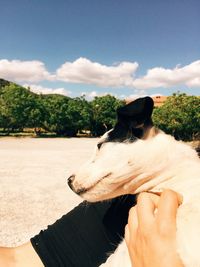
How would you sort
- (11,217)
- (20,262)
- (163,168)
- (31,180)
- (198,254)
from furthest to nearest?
(31,180) → (11,217) → (20,262) → (163,168) → (198,254)

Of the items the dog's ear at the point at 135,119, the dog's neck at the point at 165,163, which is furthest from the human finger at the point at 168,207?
the dog's ear at the point at 135,119

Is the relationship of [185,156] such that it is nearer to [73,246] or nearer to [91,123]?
[73,246]

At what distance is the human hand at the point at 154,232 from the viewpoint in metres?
1.72

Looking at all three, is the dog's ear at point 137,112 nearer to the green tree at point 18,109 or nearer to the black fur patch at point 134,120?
Result: the black fur patch at point 134,120

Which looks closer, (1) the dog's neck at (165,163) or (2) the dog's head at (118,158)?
(1) the dog's neck at (165,163)

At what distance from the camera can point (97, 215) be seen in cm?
291

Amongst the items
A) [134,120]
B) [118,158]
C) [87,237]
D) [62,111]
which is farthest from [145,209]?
[62,111]

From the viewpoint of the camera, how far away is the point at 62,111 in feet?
199

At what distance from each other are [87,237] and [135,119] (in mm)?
1125

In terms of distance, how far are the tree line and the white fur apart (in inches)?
1830

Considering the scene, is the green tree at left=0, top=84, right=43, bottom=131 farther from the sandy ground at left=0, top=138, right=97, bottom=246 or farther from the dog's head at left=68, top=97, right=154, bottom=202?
A: the dog's head at left=68, top=97, right=154, bottom=202

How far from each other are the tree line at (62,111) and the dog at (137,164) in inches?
1829

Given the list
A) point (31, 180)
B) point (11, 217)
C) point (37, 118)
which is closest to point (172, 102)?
point (37, 118)

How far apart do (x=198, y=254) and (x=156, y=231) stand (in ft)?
0.83
